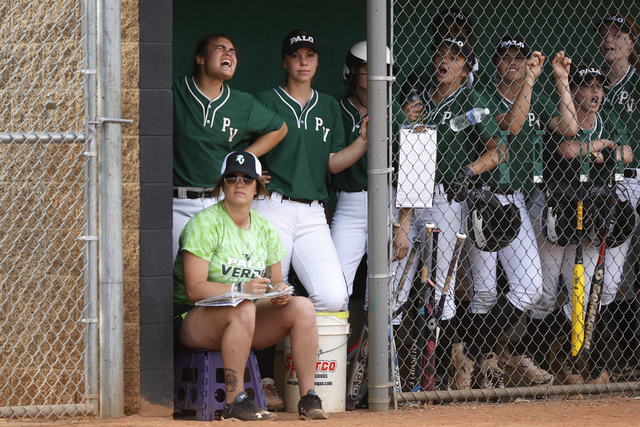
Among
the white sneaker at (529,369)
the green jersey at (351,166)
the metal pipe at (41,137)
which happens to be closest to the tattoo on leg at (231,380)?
the metal pipe at (41,137)

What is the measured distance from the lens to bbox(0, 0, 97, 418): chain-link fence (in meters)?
4.05

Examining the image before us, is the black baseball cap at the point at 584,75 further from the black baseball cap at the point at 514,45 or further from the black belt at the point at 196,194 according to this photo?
the black belt at the point at 196,194

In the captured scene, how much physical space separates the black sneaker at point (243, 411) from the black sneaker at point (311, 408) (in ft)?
0.65

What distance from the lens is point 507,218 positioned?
491cm

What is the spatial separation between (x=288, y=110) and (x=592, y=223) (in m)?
1.92

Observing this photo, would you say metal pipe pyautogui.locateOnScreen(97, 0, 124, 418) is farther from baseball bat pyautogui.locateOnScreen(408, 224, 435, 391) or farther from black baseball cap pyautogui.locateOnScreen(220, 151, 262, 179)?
baseball bat pyautogui.locateOnScreen(408, 224, 435, 391)

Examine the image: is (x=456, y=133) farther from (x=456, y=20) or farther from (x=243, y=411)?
(x=243, y=411)

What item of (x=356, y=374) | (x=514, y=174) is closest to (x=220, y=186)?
(x=356, y=374)

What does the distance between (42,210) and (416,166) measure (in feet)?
6.32

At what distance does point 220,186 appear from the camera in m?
4.29

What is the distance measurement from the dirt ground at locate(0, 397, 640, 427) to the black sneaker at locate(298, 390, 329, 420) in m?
0.05

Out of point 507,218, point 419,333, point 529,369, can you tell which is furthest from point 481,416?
point 507,218

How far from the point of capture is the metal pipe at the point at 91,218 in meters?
3.91

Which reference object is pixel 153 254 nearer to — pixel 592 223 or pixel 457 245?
pixel 457 245
